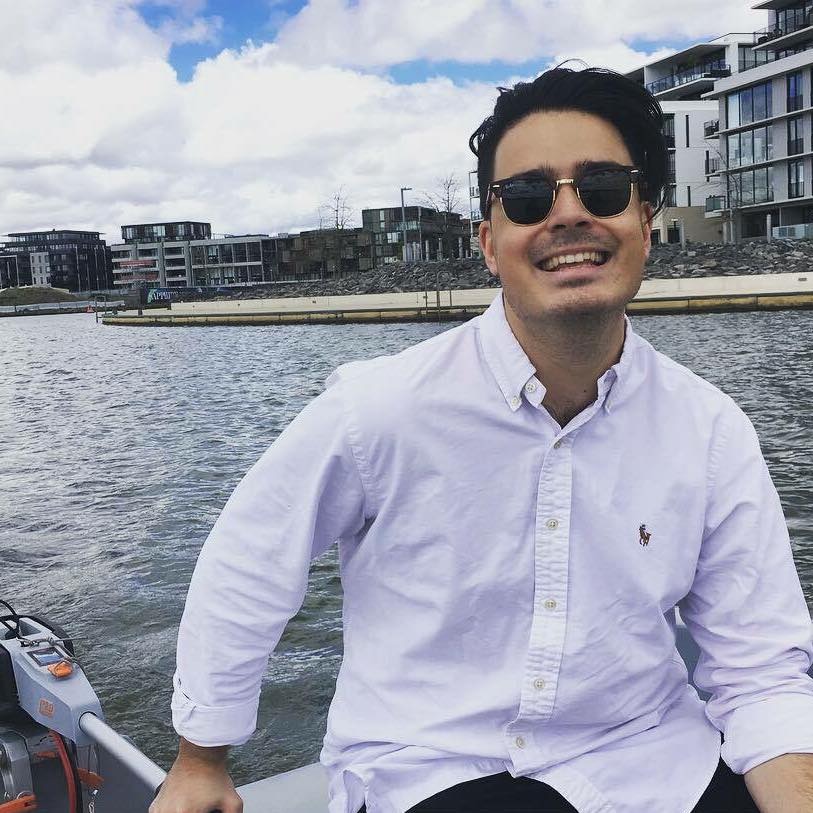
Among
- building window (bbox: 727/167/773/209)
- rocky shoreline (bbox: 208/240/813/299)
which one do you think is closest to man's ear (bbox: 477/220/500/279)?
rocky shoreline (bbox: 208/240/813/299)

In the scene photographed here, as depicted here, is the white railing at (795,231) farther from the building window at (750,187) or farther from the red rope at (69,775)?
the red rope at (69,775)

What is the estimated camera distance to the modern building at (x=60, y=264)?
165 meters

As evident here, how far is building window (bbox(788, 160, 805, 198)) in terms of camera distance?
155 feet

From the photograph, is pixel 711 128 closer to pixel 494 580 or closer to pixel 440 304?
pixel 440 304

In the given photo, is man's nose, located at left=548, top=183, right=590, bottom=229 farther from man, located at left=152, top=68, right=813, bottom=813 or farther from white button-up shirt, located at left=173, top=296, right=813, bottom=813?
white button-up shirt, located at left=173, top=296, right=813, bottom=813

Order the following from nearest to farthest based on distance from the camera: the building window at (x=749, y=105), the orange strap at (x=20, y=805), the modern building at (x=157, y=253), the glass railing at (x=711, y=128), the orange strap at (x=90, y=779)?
the orange strap at (x=90, y=779), the orange strap at (x=20, y=805), the building window at (x=749, y=105), the glass railing at (x=711, y=128), the modern building at (x=157, y=253)

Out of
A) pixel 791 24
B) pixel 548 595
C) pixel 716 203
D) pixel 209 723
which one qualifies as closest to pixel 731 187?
pixel 716 203

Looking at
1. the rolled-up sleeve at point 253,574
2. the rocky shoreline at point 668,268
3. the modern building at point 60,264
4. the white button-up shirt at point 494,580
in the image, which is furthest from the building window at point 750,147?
the modern building at point 60,264

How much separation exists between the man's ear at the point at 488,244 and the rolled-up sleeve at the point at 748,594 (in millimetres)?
514

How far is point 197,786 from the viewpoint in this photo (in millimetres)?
1487

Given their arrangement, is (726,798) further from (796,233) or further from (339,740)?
(796,233)

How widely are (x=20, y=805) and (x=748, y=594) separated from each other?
211cm

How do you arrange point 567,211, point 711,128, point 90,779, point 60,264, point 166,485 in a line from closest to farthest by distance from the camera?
point 567,211 → point 90,779 → point 166,485 → point 711,128 → point 60,264

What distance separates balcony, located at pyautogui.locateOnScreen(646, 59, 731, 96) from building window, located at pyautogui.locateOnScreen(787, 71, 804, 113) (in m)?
18.7
